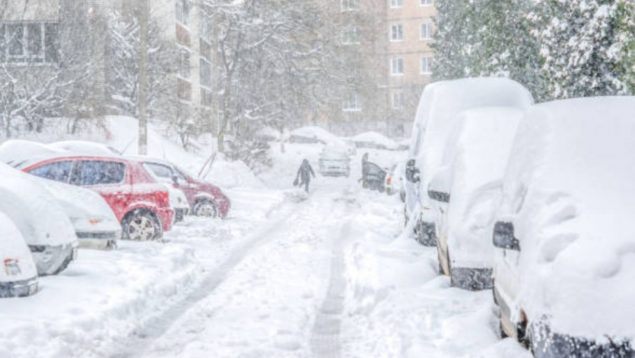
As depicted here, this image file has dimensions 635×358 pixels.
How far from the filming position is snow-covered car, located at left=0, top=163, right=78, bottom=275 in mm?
9555

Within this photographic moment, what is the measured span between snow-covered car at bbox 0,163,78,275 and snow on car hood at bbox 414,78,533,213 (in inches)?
213

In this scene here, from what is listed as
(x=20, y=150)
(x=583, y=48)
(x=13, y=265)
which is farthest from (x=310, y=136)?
(x=13, y=265)

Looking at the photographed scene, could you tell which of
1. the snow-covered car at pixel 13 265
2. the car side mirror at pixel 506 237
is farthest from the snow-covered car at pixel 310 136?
the car side mirror at pixel 506 237

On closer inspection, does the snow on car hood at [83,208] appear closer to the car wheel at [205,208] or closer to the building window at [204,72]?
the car wheel at [205,208]

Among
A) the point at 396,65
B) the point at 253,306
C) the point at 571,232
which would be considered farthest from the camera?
the point at 396,65

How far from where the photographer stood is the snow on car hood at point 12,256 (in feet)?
26.5

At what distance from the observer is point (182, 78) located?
145 ft

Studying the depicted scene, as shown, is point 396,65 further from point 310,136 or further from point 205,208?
point 205,208

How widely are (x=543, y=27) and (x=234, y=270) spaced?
28.2ft

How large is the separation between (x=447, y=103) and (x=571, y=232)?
9.21 metres

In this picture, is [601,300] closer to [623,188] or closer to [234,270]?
[623,188]

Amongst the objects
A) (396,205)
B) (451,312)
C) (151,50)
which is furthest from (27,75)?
(451,312)

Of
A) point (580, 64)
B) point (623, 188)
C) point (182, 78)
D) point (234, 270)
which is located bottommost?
point (234, 270)

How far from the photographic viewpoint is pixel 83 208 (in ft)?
40.1
